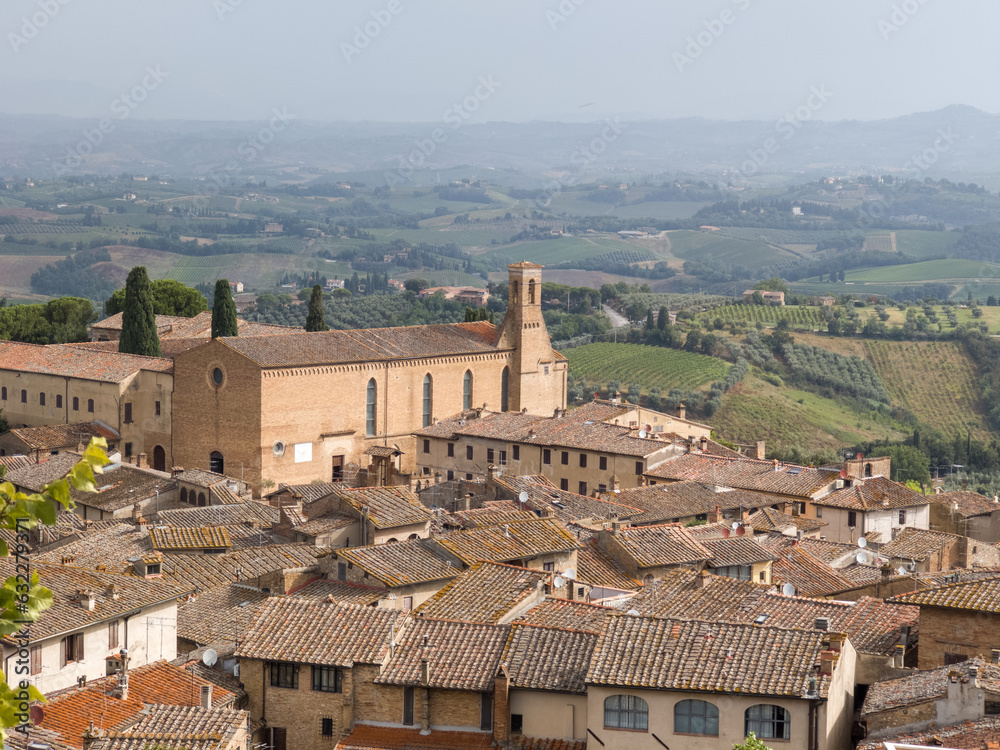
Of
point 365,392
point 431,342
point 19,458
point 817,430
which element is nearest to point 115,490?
point 19,458

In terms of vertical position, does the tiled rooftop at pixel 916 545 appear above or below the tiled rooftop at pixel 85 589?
below

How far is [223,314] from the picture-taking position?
182ft

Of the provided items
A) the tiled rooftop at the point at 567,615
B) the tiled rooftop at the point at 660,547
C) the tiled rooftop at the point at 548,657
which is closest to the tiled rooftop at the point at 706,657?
the tiled rooftop at the point at 548,657

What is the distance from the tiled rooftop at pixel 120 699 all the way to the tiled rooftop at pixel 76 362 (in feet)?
106

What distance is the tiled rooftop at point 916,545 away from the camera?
1158 inches

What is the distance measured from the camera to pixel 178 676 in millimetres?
17391

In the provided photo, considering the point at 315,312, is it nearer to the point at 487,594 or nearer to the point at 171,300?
the point at 171,300

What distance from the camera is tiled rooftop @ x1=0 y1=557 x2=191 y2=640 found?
59.3 feet

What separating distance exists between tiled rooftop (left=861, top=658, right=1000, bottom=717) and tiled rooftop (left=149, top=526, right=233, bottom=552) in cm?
1422

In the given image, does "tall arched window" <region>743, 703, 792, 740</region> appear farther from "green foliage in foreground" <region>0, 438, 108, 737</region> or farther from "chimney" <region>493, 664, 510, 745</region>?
"green foliage in foreground" <region>0, 438, 108, 737</region>

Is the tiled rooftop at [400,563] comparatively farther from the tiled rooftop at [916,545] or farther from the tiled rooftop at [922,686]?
the tiled rooftop at [916,545]

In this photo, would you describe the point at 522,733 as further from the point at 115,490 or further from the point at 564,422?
the point at 564,422

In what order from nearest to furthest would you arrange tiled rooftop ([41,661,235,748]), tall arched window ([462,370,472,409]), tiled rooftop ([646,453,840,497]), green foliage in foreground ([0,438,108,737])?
green foliage in foreground ([0,438,108,737]) → tiled rooftop ([41,661,235,748]) → tiled rooftop ([646,453,840,497]) → tall arched window ([462,370,472,409])

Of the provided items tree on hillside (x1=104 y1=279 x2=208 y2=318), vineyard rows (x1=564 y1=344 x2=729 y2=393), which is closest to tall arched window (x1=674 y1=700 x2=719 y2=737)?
tree on hillside (x1=104 y1=279 x2=208 y2=318)
